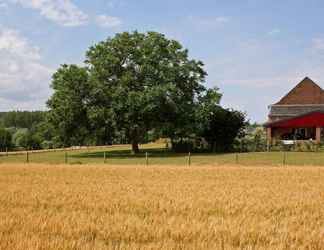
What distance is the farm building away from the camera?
65806mm

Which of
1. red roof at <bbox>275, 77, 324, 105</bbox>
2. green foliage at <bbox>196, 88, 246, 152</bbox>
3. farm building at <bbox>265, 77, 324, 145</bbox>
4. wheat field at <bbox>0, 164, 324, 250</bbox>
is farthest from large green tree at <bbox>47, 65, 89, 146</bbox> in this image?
red roof at <bbox>275, 77, 324, 105</bbox>

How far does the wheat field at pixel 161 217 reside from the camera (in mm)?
9844

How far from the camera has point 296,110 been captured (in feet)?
262

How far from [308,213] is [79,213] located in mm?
6306

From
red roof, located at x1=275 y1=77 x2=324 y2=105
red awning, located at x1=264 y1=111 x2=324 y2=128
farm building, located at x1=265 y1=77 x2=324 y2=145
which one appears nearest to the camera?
red awning, located at x1=264 y1=111 x2=324 y2=128

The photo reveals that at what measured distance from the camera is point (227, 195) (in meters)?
18.4

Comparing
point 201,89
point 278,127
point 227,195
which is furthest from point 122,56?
point 227,195

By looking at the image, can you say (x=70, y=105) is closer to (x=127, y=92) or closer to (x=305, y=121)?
(x=127, y=92)

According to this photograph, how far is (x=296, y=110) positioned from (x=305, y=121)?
15.5 m

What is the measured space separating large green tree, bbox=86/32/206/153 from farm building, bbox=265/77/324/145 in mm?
13427

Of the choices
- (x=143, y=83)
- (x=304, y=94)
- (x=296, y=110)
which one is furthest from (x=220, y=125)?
(x=304, y=94)

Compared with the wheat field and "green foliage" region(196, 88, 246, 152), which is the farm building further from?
the wheat field

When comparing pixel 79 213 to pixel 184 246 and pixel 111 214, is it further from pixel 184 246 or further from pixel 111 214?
pixel 184 246

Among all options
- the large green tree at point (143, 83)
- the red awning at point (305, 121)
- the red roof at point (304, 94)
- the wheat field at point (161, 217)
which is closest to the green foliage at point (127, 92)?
the large green tree at point (143, 83)
